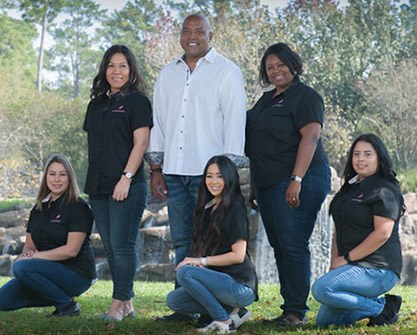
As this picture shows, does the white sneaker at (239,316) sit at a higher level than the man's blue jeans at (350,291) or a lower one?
lower

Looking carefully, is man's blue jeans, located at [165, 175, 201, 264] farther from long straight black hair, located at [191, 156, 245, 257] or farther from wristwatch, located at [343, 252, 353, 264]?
wristwatch, located at [343, 252, 353, 264]

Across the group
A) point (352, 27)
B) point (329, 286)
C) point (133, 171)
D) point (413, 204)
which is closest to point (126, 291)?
point (133, 171)

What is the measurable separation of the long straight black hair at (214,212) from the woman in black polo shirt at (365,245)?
2.29 feet

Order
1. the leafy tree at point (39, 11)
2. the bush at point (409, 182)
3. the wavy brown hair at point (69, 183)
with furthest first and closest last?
the leafy tree at point (39, 11)
the bush at point (409, 182)
the wavy brown hair at point (69, 183)

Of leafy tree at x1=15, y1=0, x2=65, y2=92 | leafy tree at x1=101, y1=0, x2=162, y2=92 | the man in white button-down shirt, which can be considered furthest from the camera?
leafy tree at x1=101, y1=0, x2=162, y2=92

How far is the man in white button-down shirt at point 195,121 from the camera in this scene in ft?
18.4

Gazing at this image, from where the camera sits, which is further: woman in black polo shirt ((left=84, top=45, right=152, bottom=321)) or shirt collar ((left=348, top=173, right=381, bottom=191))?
woman in black polo shirt ((left=84, top=45, right=152, bottom=321))

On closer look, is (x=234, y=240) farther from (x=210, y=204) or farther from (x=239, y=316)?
(x=239, y=316)

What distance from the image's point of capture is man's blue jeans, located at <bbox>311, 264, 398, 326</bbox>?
527cm

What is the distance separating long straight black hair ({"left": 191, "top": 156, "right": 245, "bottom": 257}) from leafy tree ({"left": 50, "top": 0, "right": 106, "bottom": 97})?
2956cm

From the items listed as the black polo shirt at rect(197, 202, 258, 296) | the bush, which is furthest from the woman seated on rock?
the bush

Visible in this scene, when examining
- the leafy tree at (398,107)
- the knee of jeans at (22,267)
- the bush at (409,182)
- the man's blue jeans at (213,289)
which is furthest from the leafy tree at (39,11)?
the man's blue jeans at (213,289)

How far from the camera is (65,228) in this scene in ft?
20.0

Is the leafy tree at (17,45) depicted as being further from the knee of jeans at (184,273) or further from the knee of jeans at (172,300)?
the knee of jeans at (184,273)
